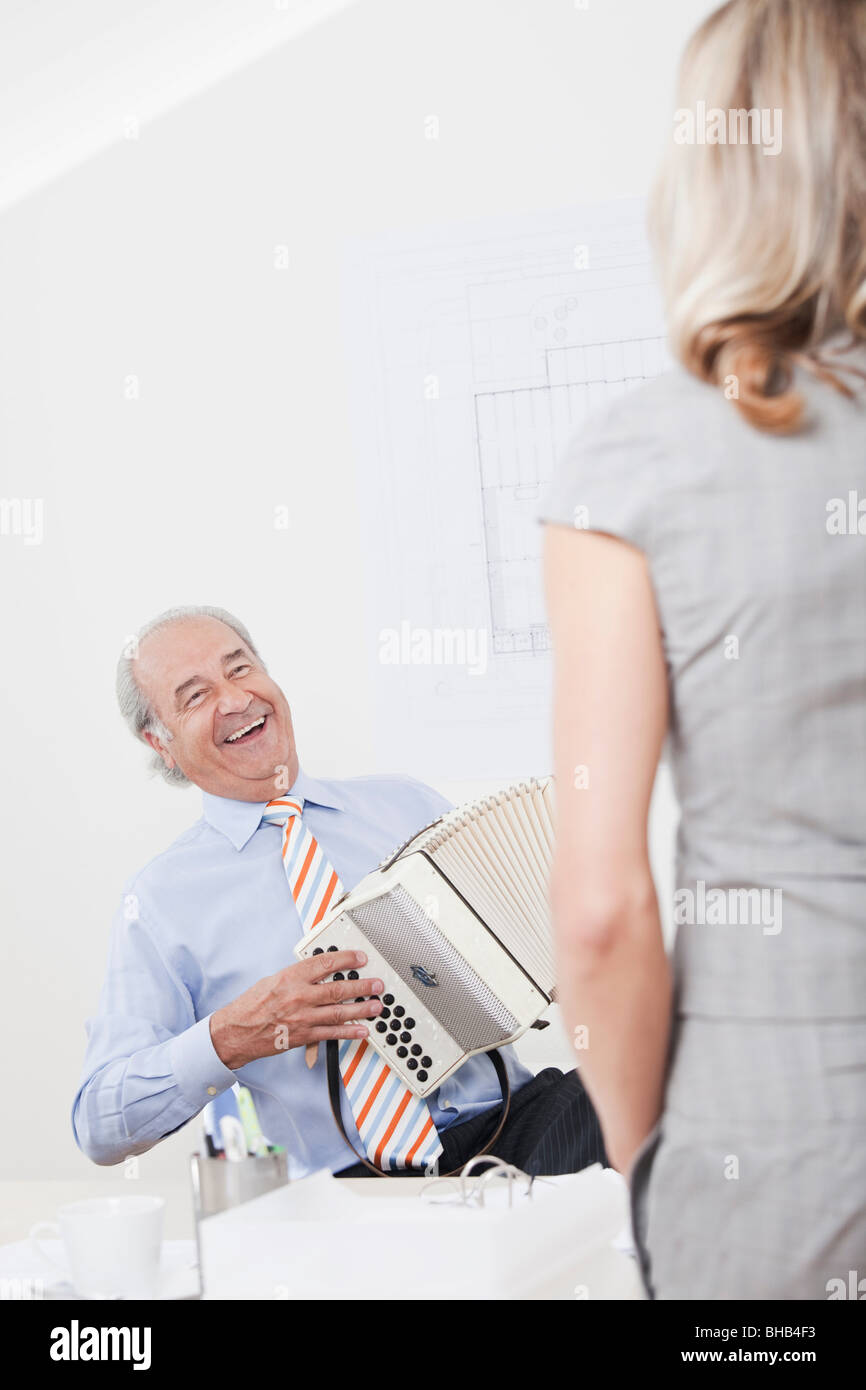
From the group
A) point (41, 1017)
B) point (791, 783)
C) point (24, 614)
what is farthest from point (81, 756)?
point (791, 783)

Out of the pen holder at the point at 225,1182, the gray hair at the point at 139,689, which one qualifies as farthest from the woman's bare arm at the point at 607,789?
the gray hair at the point at 139,689

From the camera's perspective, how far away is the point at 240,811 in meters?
2.00

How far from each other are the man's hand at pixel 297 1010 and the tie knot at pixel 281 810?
1.07ft

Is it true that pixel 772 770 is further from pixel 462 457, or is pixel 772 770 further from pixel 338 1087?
pixel 462 457

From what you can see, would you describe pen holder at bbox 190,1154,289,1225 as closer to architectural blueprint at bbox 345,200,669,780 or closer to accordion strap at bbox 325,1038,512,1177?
accordion strap at bbox 325,1038,512,1177

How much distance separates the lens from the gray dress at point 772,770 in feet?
2.46

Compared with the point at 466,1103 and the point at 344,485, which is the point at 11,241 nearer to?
the point at 344,485

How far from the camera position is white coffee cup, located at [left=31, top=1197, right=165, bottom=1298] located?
1.07 m

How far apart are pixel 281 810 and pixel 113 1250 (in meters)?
0.96

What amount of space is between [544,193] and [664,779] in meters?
1.24

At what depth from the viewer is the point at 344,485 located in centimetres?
259

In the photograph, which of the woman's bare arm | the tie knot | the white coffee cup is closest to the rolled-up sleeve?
the tie knot

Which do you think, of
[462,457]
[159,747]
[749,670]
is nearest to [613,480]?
[749,670]

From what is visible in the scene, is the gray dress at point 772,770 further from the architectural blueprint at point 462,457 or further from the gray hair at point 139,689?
the architectural blueprint at point 462,457
